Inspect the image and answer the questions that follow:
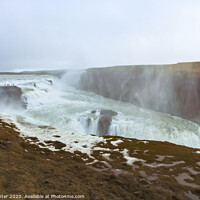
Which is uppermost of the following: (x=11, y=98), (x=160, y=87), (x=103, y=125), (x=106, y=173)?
(x=160, y=87)

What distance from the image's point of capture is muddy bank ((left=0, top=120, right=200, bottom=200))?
3113 millimetres

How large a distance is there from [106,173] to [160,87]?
1650cm

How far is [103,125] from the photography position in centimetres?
1238

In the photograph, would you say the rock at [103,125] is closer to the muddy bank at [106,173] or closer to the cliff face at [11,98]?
the muddy bank at [106,173]

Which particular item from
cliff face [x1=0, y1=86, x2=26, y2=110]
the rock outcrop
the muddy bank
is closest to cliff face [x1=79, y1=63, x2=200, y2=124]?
the rock outcrop

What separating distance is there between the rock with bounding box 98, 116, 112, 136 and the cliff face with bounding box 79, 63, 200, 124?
782cm

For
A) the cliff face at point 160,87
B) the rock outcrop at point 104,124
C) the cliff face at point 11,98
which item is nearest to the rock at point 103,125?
the rock outcrop at point 104,124

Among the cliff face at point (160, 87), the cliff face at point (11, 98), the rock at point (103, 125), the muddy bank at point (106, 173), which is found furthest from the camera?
the cliff face at point (11, 98)

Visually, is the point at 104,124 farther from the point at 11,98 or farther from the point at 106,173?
the point at 11,98

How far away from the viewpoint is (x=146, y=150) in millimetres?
6500

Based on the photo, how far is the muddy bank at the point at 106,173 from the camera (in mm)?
3113

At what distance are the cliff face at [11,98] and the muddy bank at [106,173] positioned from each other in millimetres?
11725

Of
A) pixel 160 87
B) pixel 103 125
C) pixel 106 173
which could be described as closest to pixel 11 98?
pixel 103 125

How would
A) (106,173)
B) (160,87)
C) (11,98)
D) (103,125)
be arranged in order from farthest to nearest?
(160,87) < (11,98) < (103,125) < (106,173)
